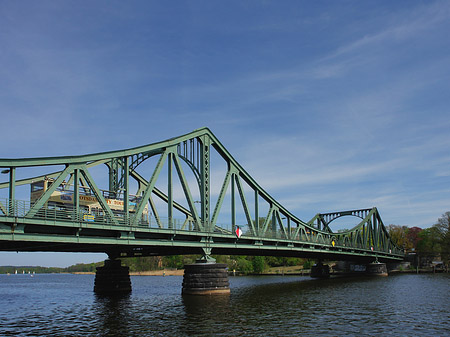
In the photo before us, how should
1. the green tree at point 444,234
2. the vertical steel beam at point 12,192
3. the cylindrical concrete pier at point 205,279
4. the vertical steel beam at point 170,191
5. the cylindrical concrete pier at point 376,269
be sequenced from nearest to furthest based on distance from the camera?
the vertical steel beam at point 12,192 < the vertical steel beam at point 170,191 < the cylindrical concrete pier at point 205,279 < the cylindrical concrete pier at point 376,269 < the green tree at point 444,234

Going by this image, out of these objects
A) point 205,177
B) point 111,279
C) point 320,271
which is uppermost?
point 205,177

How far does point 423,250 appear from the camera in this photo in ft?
488

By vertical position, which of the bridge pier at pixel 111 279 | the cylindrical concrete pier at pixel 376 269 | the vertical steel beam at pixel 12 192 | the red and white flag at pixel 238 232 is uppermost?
the vertical steel beam at pixel 12 192

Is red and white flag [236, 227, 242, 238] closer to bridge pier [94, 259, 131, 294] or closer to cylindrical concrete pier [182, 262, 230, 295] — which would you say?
cylindrical concrete pier [182, 262, 230, 295]

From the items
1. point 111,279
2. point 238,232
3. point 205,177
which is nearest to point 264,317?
point 238,232

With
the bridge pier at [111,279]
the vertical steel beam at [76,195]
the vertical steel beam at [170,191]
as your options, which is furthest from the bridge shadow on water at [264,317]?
the bridge pier at [111,279]

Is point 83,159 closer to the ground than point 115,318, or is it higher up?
higher up

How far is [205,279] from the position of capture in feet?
156

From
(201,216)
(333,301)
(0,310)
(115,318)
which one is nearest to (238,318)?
(115,318)

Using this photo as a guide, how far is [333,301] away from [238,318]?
15.7 meters

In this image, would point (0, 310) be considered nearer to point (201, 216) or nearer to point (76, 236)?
point (76, 236)

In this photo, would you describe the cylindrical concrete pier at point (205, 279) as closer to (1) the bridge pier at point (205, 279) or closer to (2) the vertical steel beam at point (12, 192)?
(1) the bridge pier at point (205, 279)

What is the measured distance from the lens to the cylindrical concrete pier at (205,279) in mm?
47375

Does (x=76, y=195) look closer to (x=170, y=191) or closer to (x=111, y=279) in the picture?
(x=170, y=191)
